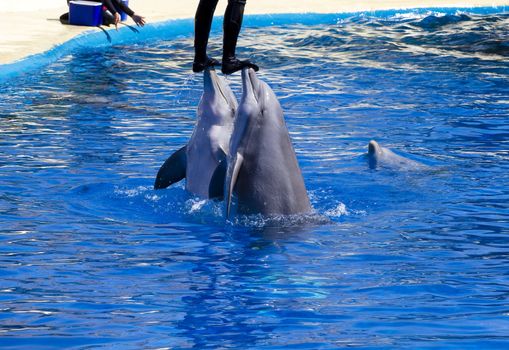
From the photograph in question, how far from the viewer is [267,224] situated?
620cm

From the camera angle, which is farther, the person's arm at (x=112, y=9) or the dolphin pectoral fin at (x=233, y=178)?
the person's arm at (x=112, y=9)

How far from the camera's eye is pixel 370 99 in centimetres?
1162

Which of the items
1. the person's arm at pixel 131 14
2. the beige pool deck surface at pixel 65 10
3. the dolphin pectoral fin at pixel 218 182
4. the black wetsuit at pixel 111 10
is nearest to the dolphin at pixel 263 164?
the dolphin pectoral fin at pixel 218 182

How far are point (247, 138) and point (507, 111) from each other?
552 cm

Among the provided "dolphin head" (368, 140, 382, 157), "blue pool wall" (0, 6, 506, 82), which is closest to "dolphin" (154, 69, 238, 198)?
"dolphin head" (368, 140, 382, 157)

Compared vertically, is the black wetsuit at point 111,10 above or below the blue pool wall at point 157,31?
above

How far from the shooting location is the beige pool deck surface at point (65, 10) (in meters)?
14.1

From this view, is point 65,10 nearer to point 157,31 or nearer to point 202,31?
point 157,31

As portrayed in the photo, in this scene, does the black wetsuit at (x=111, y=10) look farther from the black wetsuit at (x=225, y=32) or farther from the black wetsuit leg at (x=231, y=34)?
the black wetsuit leg at (x=231, y=34)

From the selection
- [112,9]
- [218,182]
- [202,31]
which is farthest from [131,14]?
[218,182]

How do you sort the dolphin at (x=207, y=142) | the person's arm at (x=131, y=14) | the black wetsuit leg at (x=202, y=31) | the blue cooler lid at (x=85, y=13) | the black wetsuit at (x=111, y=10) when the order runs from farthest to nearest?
1. the blue cooler lid at (x=85, y=13)
2. the black wetsuit at (x=111, y=10)
3. the person's arm at (x=131, y=14)
4. the black wetsuit leg at (x=202, y=31)
5. the dolphin at (x=207, y=142)

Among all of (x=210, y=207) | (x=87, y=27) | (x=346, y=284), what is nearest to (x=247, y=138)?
(x=210, y=207)

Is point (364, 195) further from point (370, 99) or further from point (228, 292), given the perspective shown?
point (370, 99)

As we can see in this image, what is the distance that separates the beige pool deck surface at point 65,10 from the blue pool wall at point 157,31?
0.36 feet
